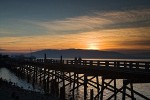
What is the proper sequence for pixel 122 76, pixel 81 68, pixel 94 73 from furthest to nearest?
pixel 81 68
pixel 94 73
pixel 122 76

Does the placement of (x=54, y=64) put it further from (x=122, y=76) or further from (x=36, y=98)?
(x=122, y=76)

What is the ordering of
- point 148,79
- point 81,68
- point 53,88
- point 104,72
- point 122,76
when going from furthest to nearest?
point 53,88 < point 81,68 < point 104,72 < point 122,76 < point 148,79

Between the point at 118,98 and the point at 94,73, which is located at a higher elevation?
the point at 94,73

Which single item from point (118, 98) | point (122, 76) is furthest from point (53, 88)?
point (122, 76)

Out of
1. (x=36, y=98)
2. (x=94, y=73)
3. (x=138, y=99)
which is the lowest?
(x=138, y=99)

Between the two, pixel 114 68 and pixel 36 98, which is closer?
pixel 114 68

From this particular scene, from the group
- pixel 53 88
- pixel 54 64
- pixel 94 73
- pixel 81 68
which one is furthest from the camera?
pixel 54 64

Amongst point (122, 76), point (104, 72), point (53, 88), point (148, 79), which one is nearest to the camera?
point (148, 79)

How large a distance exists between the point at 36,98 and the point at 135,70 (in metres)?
11.4

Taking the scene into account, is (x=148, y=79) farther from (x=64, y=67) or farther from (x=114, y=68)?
(x=64, y=67)

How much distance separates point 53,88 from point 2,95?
1233cm

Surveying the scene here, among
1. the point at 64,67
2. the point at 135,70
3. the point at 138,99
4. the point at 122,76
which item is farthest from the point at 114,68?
the point at 138,99

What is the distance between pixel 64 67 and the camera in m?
40.6

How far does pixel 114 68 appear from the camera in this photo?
2636 centimetres
